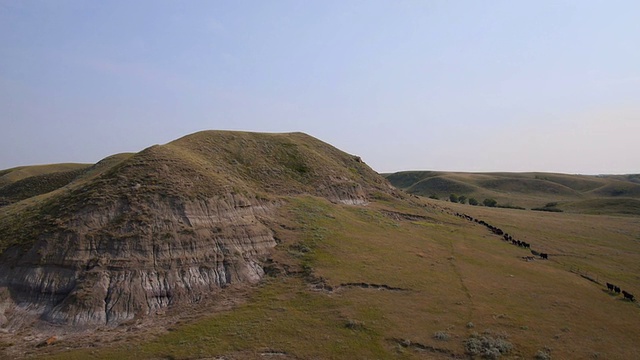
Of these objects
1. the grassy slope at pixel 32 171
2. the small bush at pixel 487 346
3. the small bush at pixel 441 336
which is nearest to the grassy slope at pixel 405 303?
the small bush at pixel 441 336

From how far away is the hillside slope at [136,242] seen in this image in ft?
106

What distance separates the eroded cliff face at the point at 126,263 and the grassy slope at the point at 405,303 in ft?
13.0

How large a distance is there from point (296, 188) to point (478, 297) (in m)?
32.4

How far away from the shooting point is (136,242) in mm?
36125

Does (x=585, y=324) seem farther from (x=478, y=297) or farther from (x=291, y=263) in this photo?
(x=291, y=263)

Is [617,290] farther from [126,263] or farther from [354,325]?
[126,263]

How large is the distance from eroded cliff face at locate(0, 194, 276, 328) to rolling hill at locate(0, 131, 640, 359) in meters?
0.11

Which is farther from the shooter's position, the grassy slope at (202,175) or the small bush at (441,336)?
the grassy slope at (202,175)

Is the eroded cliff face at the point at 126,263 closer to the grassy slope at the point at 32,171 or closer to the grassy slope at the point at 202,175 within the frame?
the grassy slope at the point at 202,175

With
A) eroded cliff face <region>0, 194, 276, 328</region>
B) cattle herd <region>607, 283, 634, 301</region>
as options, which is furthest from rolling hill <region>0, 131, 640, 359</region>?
cattle herd <region>607, 283, 634, 301</region>

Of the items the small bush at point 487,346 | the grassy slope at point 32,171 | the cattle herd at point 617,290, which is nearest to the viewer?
the small bush at point 487,346

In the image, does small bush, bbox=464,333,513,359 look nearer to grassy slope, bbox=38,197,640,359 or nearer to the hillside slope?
grassy slope, bbox=38,197,640,359

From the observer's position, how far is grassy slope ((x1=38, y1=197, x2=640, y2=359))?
28391mm

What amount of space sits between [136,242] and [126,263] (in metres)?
2.23
